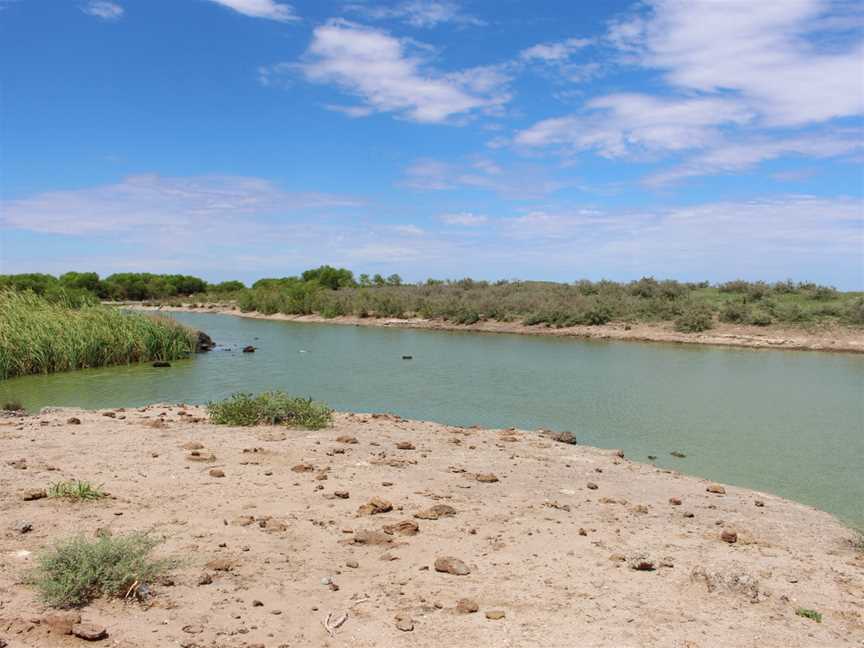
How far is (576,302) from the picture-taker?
144ft

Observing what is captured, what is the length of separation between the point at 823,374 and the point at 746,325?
44.7 ft

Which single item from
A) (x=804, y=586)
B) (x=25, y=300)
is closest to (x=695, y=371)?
(x=804, y=586)

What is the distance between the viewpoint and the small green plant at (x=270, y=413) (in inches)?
414

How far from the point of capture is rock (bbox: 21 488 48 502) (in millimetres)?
6105

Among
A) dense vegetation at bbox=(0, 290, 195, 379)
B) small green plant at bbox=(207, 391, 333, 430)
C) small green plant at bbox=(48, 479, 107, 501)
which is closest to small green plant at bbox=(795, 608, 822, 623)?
small green plant at bbox=(48, 479, 107, 501)

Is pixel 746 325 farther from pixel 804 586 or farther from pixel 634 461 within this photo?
pixel 804 586

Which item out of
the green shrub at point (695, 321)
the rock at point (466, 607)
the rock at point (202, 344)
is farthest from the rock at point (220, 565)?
the green shrub at point (695, 321)

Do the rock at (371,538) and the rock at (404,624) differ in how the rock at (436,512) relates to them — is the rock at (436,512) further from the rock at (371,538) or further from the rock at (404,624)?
the rock at (404,624)

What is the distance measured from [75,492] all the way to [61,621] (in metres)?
2.67

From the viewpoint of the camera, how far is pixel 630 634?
13.8 feet

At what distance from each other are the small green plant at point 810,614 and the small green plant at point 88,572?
4.41 metres

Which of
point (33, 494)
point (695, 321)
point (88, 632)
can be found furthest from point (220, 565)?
point (695, 321)

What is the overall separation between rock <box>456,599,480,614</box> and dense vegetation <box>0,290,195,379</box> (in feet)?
63.9

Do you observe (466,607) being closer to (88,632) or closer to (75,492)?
(88,632)
